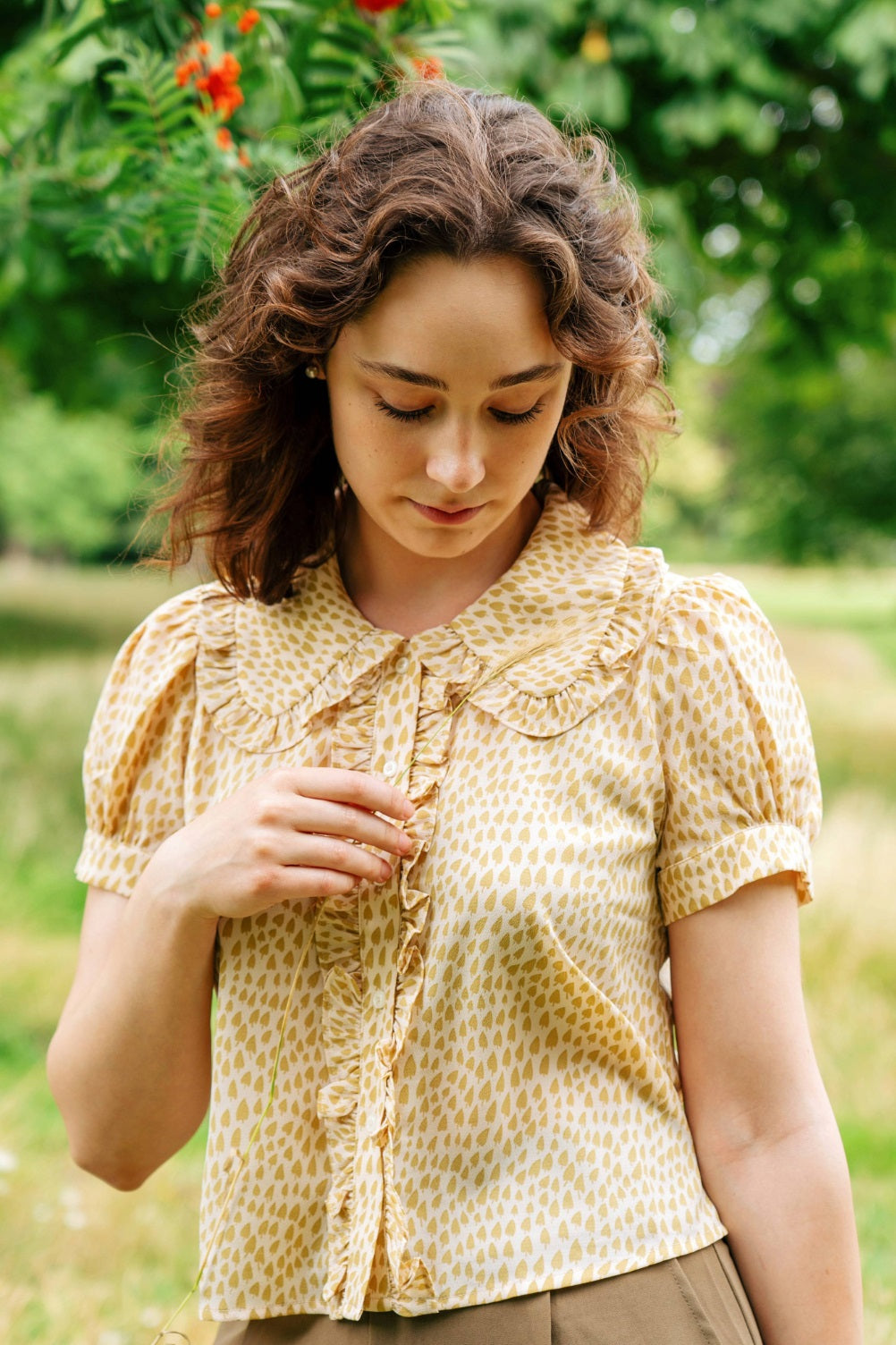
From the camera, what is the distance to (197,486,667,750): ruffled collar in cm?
A: 149

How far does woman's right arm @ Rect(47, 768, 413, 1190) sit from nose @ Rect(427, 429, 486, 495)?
326 millimetres

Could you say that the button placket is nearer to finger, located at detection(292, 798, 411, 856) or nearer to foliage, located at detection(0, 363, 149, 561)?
finger, located at detection(292, 798, 411, 856)

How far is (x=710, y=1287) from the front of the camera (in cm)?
139

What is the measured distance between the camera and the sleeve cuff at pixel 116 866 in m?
1.58

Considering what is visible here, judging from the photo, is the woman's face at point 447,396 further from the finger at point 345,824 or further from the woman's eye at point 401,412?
the finger at point 345,824

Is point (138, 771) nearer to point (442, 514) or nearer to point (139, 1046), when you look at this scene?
point (139, 1046)

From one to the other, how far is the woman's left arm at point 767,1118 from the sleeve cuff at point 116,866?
638 millimetres

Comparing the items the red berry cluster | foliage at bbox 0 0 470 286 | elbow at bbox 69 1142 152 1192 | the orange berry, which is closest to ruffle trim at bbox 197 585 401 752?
elbow at bbox 69 1142 152 1192

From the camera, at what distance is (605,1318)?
1345mm

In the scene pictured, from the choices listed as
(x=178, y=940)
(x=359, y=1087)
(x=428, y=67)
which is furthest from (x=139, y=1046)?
(x=428, y=67)

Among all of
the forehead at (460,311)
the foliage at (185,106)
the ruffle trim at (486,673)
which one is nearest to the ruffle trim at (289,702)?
the ruffle trim at (486,673)

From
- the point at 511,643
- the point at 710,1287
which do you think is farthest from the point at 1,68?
the point at 710,1287

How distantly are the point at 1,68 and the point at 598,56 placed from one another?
1.87 m

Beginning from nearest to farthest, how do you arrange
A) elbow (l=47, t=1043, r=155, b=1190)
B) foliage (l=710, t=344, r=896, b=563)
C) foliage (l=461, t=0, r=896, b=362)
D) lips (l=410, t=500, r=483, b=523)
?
lips (l=410, t=500, r=483, b=523) → elbow (l=47, t=1043, r=155, b=1190) → foliage (l=461, t=0, r=896, b=362) → foliage (l=710, t=344, r=896, b=563)
